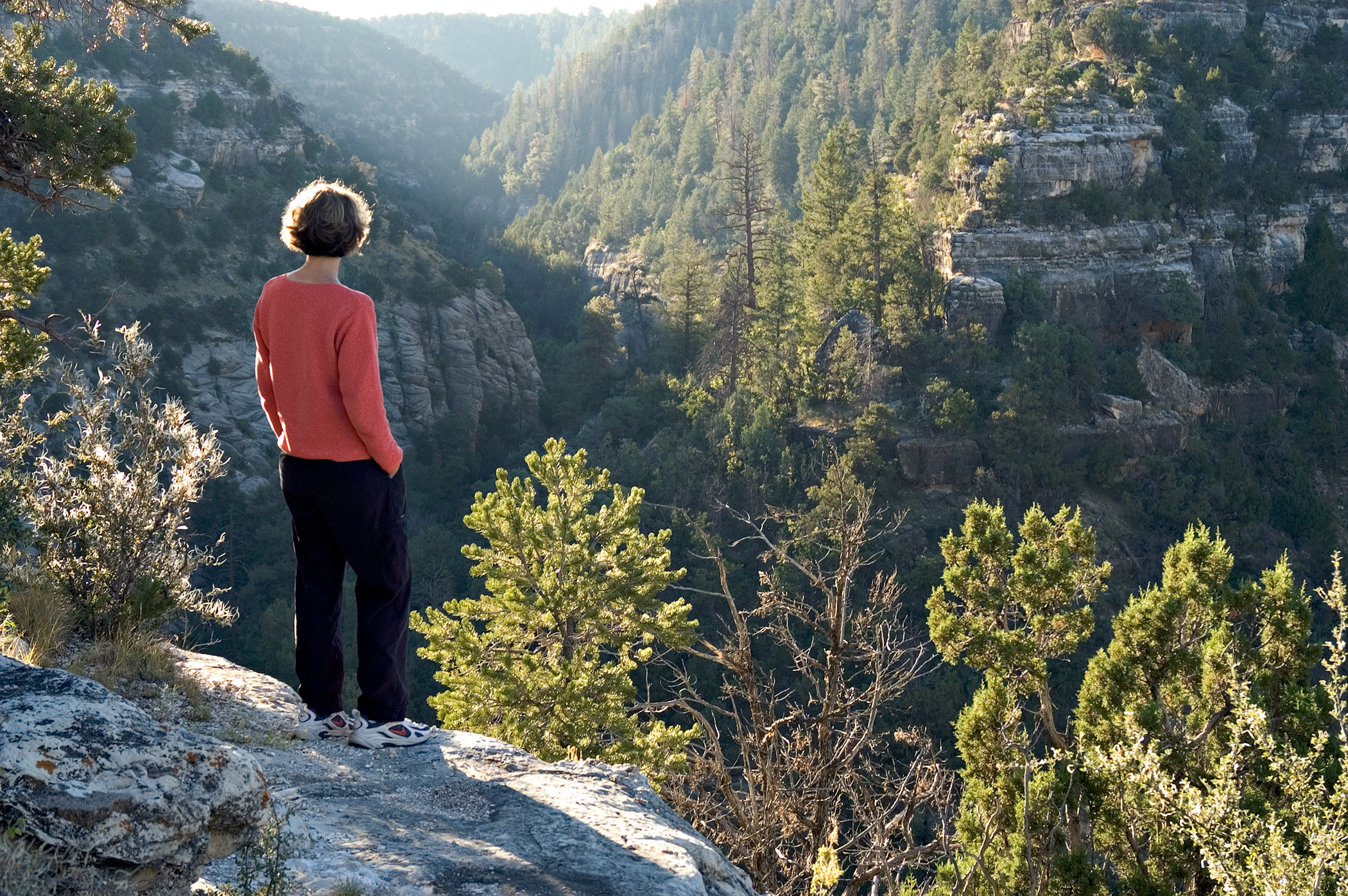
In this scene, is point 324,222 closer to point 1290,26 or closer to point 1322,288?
point 1322,288

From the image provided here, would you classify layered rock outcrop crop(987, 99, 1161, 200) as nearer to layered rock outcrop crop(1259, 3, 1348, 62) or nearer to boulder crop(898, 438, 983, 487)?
boulder crop(898, 438, 983, 487)

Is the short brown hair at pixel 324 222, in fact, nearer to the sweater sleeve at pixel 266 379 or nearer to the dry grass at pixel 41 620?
the sweater sleeve at pixel 266 379

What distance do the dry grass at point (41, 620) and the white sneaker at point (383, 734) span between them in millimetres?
1377

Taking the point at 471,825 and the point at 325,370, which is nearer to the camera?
the point at 471,825

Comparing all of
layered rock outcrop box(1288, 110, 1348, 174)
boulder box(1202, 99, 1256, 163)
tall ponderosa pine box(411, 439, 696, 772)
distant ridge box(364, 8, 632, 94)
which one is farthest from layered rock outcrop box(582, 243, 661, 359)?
distant ridge box(364, 8, 632, 94)

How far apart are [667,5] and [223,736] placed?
113 meters

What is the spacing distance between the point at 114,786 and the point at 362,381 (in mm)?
1480

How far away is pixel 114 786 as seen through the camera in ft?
6.77

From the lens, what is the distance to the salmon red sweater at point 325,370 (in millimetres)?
3201

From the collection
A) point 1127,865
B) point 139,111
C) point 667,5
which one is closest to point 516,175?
point 667,5

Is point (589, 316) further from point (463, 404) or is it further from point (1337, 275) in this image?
point (1337, 275)

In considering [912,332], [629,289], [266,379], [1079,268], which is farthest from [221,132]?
[266,379]

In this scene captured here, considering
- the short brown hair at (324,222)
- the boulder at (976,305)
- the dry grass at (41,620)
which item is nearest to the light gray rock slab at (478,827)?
the dry grass at (41,620)

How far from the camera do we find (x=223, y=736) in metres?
3.58
